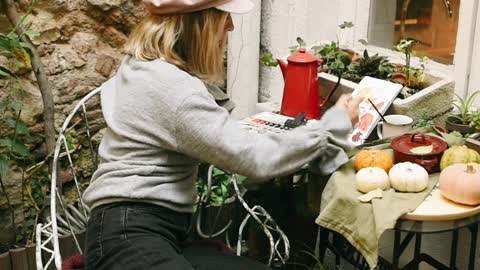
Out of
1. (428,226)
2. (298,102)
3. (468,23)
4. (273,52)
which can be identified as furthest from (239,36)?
(428,226)

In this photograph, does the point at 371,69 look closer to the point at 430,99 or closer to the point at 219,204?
the point at 430,99

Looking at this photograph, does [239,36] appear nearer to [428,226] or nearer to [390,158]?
[390,158]

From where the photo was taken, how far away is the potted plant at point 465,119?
2.18 metres

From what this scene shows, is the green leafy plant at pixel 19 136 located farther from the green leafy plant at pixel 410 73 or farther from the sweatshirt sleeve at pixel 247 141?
the green leafy plant at pixel 410 73

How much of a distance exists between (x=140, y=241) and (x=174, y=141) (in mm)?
253

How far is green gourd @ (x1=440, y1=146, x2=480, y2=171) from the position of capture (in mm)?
1809

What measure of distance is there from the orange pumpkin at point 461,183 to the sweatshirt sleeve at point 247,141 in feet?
0.86

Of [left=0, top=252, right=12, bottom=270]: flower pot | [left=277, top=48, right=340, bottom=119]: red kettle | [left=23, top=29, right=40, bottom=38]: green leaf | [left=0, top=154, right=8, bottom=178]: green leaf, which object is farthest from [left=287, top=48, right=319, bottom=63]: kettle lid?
[left=0, top=252, right=12, bottom=270]: flower pot

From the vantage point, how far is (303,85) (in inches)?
90.2

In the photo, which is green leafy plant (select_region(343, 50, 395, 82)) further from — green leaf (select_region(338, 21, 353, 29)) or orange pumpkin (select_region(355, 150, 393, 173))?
orange pumpkin (select_region(355, 150, 393, 173))

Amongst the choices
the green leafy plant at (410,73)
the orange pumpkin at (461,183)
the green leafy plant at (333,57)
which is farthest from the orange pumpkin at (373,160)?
the green leafy plant at (333,57)

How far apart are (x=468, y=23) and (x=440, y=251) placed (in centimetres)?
79

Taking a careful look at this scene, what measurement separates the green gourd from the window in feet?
2.54

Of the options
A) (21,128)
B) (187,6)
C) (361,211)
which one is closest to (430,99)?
(361,211)
